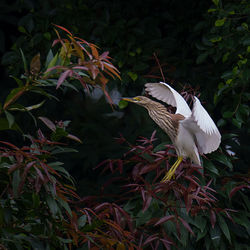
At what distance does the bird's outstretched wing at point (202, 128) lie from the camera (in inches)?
57.6

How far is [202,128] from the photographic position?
4.74ft

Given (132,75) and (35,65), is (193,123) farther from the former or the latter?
(132,75)

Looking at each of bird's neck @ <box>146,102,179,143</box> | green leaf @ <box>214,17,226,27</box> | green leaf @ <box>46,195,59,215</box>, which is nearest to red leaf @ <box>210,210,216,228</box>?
bird's neck @ <box>146,102,179,143</box>

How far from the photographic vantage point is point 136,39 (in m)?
2.50

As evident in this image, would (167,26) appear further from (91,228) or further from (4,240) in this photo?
(4,240)

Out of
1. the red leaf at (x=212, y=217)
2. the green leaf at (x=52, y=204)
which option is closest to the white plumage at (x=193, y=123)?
the red leaf at (x=212, y=217)

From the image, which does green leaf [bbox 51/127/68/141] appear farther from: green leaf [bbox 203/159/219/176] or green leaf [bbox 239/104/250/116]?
green leaf [bbox 239/104/250/116]

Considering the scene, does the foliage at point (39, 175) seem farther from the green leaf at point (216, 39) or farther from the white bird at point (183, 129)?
the green leaf at point (216, 39)

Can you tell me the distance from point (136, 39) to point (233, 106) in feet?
2.15

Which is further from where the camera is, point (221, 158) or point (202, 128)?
point (221, 158)

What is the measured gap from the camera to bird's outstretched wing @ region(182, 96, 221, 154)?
146 cm

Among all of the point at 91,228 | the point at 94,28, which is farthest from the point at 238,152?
the point at 91,228

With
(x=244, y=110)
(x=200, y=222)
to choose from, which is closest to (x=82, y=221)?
(x=200, y=222)

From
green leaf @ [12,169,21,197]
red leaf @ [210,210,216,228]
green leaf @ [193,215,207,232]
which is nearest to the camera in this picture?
green leaf @ [12,169,21,197]
